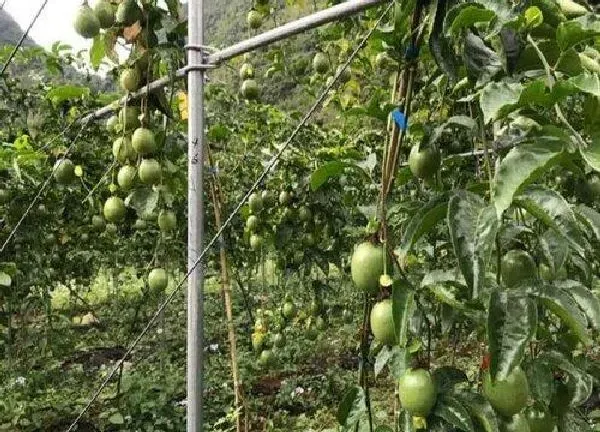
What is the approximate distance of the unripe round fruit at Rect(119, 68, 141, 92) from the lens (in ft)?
5.34

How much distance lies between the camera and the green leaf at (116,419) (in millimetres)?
3680

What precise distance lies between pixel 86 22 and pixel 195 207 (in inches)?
20.2

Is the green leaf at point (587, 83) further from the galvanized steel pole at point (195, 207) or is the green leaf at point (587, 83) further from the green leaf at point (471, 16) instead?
the galvanized steel pole at point (195, 207)

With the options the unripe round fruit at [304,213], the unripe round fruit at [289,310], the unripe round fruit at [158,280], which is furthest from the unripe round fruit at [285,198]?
the unripe round fruit at [158,280]

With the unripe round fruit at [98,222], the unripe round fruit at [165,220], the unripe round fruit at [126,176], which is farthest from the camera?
the unripe round fruit at [98,222]

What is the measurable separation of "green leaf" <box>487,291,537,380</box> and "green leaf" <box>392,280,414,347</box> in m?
0.11

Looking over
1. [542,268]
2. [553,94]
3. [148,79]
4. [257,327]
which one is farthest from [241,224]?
[553,94]

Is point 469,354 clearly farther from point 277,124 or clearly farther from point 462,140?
point 462,140

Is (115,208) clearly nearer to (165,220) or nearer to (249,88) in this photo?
(165,220)

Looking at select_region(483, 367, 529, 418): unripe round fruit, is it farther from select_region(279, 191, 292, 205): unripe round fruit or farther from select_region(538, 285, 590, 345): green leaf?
select_region(279, 191, 292, 205): unripe round fruit

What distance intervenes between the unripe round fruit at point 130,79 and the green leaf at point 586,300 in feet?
3.68

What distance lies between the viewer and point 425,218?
872 millimetres

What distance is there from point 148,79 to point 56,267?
10.9ft

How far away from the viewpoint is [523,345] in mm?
746
